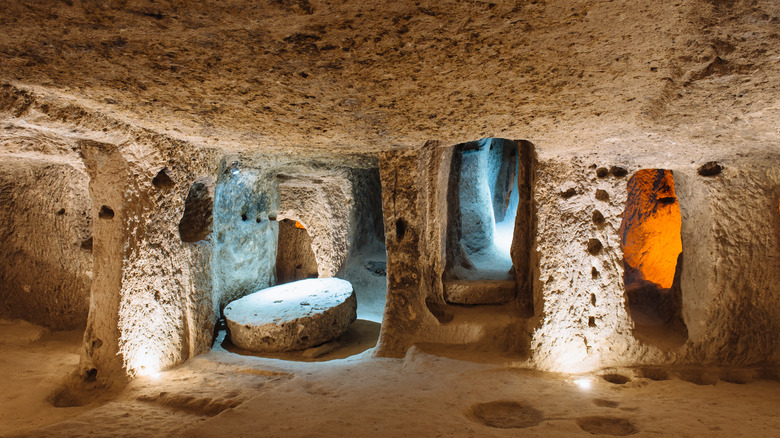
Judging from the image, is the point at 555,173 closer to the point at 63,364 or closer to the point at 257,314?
the point at 257,314

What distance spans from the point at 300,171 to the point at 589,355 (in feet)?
12.1

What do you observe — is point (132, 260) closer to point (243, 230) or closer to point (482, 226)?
point (243, 230)

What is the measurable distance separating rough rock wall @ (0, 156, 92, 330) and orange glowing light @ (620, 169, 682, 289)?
666 centimetres

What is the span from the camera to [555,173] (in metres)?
3.28

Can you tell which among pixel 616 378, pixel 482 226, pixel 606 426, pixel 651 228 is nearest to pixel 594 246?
pixel 616 378

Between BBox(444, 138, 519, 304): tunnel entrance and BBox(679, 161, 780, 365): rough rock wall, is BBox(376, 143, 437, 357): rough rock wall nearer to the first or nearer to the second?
BBox(444, 138, 519, 304): tunnel entrance

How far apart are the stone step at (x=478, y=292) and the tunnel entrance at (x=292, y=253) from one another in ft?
14.4

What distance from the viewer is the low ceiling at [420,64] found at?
4.63 ft

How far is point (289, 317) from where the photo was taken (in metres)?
4.08

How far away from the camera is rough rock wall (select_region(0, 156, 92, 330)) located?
14.4 ft

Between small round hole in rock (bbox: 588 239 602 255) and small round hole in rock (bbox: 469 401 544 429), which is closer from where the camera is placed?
A: small round hole in rock (bbox: 469 401 544 429)

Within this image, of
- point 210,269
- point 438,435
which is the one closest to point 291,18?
point 438,435

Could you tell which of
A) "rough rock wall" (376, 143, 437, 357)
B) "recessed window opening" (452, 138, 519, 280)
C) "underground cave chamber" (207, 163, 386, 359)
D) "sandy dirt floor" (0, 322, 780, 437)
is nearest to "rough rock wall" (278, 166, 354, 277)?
"underground cave chamber" (207, 163, 386, 359)

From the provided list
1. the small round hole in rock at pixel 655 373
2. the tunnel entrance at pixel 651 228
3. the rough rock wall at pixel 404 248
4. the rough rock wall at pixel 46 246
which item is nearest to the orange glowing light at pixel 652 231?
the tunnel entrance at pixel 651 228
